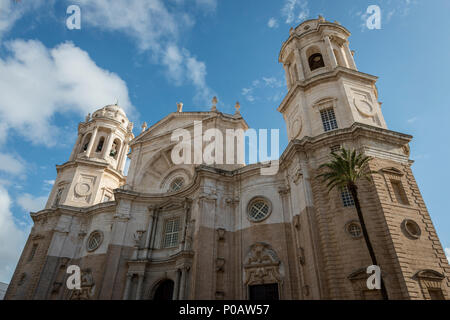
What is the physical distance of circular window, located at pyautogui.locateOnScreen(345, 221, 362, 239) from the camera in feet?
56.4

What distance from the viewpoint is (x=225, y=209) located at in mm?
24547

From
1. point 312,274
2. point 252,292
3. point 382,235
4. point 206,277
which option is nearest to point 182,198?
point 206,277

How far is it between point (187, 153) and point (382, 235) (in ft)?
63.9

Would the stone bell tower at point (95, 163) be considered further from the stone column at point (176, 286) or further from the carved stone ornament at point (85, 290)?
the stone column at point (176, 286)

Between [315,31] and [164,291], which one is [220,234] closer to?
[164,291]

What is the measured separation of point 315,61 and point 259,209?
1626cm

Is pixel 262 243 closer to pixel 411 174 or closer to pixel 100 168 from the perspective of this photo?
pixel 411 174

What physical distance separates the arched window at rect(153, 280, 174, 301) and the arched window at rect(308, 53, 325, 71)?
23819 millimetres

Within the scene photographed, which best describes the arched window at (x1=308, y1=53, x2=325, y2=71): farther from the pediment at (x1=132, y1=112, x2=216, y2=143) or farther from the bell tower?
the pediment at (x1=132, y1=112, x2=216, y2=143)

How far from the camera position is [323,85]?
82.0 ft

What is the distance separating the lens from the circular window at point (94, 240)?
29.7 m

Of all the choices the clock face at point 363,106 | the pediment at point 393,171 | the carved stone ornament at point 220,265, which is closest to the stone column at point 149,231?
the carved stone ornament at point 220,265

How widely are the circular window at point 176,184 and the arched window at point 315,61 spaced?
17.2 meters

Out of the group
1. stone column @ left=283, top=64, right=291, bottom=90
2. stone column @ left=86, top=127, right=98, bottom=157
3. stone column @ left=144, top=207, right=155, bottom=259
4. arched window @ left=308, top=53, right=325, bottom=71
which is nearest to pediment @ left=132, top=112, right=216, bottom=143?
stone column @ left=86, top=127, right=98, bottom=157
